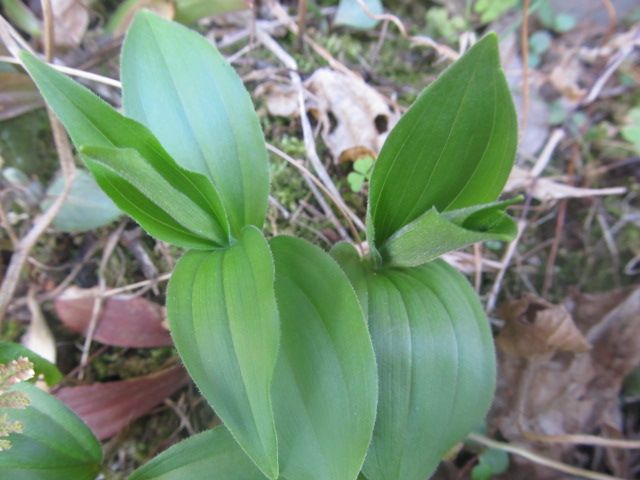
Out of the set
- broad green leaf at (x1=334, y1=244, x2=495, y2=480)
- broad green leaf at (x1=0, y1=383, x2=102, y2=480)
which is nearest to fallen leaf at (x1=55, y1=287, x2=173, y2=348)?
broad green leaf at (x1=0, y1=383, x2=102, y2=480)

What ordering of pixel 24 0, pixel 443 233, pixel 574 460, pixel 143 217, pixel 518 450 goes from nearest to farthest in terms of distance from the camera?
pixel 443 233, pixel 143 217, pixel 518 450, pixel 574 460, pixel 24 0

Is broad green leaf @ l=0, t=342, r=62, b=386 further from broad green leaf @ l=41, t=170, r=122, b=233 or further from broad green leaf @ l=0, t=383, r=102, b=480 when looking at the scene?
broad green leaf @ l=41, t=170, r=122, b=233

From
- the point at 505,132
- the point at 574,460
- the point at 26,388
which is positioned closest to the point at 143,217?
the point at 26,388

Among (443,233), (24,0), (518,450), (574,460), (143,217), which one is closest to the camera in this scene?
(443,233)

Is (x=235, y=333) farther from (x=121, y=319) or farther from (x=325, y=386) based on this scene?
(x=121, y=319)

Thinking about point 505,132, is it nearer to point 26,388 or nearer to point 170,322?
point 170,322

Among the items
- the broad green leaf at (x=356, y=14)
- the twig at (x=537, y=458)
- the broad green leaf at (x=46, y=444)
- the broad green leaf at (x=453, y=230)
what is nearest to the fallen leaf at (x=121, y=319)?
the broad green leaf at (x=46, y=444)

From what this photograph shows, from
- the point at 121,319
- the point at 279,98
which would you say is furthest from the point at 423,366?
the point at 279,98
